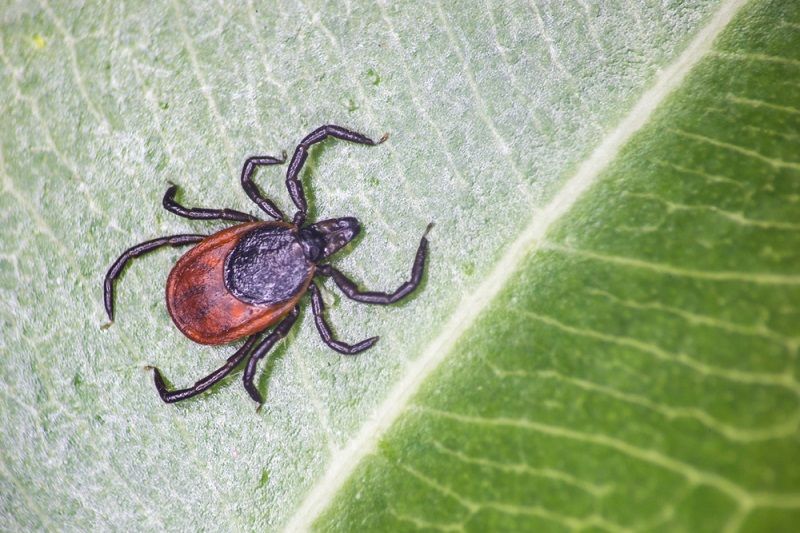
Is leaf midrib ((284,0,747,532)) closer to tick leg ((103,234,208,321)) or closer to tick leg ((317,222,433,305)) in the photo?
tick leg ((317,222,433,305))

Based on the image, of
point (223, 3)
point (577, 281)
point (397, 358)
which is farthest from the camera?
point (223, 3)

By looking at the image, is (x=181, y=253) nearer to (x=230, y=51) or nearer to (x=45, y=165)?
(x=45, y=165)

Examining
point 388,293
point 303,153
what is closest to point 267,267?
point 303,153

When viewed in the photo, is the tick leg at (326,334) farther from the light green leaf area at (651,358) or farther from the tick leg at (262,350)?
the light green leaf area at (651,358)

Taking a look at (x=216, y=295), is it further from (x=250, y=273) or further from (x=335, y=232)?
(x=335, y=232)

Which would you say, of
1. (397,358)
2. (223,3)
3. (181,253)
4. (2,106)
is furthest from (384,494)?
(2,106)

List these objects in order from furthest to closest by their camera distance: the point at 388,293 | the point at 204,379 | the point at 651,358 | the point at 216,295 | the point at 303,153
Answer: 1. the point at 216,295
2. the point at 204,379
3. the point at 303,153
4. the point at 388,293
5. the point at 651,358
